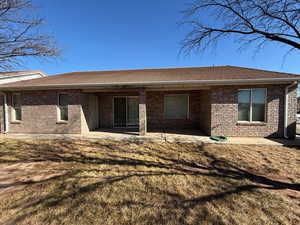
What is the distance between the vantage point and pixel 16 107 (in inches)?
303

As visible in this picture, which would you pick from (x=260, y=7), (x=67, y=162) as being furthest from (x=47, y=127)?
(x=260, y=7)

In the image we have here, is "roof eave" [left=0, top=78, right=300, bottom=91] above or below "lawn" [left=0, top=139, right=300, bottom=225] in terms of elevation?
above

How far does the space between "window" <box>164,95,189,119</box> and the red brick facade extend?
0.88 ft

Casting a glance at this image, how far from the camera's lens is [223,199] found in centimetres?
237

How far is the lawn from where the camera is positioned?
1.99 m

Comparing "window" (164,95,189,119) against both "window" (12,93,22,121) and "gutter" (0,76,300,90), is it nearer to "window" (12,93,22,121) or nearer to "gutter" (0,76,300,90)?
"gutter" (0,76,300,90)

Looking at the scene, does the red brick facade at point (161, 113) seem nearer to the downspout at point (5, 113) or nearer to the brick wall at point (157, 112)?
the brick wall at point (157, 112)

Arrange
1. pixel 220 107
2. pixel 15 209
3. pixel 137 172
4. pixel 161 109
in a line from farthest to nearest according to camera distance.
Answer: pixel 161 109, pixel 220 107, pixel 137 172, pixel 15 209

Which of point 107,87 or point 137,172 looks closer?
point 137,172

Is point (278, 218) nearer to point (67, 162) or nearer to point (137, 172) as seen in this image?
point (137, 172)

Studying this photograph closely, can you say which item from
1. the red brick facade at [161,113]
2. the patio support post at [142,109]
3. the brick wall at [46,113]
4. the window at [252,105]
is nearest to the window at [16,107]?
the red brick facade at [161,113]

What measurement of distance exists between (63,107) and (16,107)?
9.93ft

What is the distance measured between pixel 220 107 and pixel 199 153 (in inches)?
121

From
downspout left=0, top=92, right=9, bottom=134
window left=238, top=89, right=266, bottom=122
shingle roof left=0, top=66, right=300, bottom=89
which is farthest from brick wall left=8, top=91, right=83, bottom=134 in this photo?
window left=238, top=89, right=266, bottom=122
